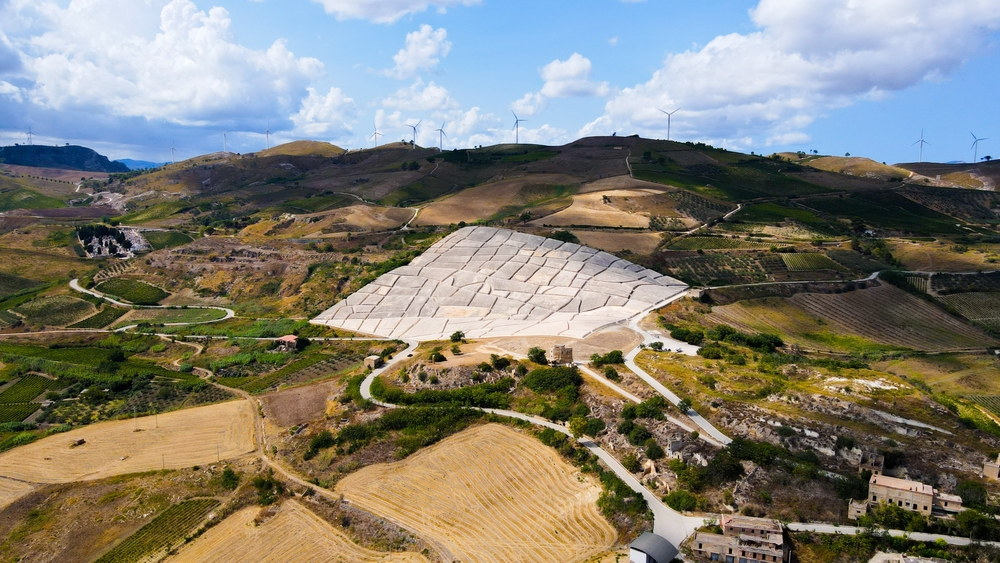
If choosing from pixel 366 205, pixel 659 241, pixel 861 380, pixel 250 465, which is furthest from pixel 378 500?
pixel 366 205

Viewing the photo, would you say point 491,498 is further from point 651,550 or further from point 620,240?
point 620,240

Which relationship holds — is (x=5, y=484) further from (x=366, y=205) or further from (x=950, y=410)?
(x=366, y=205)

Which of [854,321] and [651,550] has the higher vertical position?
[854,321]

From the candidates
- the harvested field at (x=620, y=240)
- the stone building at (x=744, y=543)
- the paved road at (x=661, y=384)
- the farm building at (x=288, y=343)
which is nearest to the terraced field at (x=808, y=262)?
the harvested field at (x=620, y=240)

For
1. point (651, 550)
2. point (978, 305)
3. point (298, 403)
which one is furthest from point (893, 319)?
point (298, 403)

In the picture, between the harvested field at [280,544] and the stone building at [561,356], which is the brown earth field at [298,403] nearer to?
the harvested field at [280,544]

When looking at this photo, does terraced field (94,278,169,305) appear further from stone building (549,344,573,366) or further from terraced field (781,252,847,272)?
terraced field (781,252,847,272)
